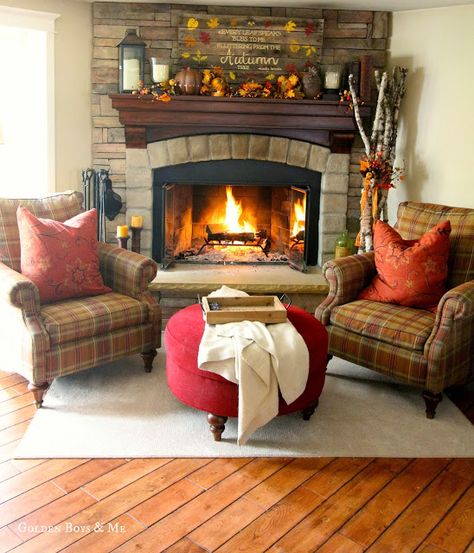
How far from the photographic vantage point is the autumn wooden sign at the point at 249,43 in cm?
475

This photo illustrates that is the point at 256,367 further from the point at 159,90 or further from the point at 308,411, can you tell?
the point at 159,90

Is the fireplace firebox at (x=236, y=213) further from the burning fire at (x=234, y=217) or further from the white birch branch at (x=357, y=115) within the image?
the white birch branch at (x=357, y=115)

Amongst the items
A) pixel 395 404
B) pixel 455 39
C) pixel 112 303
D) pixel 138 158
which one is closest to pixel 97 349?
pixel 112 303

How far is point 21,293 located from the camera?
3.27 metres

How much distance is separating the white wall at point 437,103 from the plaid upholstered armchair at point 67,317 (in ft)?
7.05

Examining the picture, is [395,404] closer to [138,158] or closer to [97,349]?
[97,349]

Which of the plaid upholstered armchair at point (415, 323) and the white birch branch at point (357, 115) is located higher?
the white birch branch at point (357, 115)

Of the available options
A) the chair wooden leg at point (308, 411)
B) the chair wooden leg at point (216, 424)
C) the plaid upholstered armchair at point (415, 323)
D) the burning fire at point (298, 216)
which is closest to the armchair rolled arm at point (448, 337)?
the plaid upholstered armchair at point (415, 323)

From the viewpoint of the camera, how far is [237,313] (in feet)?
10.7

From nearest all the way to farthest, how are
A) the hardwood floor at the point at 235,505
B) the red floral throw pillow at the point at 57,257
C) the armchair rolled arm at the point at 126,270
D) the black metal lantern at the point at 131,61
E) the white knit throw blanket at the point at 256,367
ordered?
the hardwood floor at the point at 235,505 < the white knit throw blanket at the point at 256,367 < the red floral throw pillow at the point at 57,257 < the armchair rolled arm at the point at 126,270 < the black metal lantern at the point at 131,61

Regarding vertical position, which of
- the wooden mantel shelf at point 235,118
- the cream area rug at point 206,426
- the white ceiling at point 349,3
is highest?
the white ceiling at point 349,3

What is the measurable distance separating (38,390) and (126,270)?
823 mm

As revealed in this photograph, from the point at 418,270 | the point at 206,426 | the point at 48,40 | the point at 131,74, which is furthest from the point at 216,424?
the point at 48,40

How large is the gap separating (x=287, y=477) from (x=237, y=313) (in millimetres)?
796
